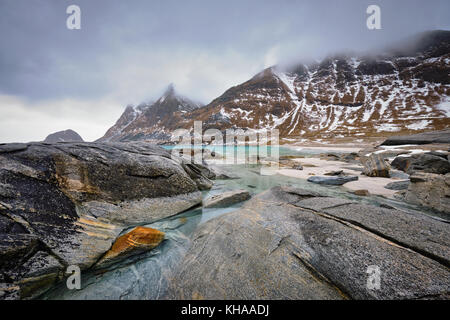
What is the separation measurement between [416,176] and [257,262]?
857 cm

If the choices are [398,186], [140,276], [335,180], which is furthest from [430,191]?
[140,276]

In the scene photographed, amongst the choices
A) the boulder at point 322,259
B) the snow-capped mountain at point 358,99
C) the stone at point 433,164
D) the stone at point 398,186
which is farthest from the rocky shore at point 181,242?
the snow-capped mountain at point 358,99

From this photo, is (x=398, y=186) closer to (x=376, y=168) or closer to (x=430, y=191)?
(x=430, y=191)

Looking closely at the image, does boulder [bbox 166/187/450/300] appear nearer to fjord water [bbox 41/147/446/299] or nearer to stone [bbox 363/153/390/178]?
fjord water [bbox 41/147/446/299]

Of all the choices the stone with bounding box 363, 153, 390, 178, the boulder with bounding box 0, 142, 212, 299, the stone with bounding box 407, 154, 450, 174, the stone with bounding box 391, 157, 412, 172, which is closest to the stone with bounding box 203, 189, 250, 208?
the boulder with bounding box 0, 142, 212, 299

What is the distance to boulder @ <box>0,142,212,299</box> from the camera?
319cm

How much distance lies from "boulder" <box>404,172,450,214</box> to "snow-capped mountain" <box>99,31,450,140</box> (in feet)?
273

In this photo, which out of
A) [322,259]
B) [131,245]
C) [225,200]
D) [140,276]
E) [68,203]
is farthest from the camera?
[225,200]

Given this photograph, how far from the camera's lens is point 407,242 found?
125 inches

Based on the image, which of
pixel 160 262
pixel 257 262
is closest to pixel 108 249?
pixel 160 262

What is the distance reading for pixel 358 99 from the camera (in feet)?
418

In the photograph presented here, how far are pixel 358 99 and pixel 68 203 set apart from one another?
558 feet

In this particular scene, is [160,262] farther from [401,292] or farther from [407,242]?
[407,242]
